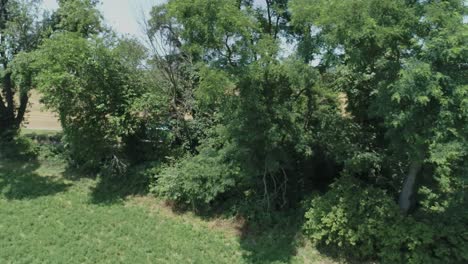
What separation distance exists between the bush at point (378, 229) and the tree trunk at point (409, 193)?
367mm

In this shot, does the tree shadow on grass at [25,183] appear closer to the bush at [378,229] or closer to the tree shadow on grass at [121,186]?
the tree shadow on grass at [121,186]

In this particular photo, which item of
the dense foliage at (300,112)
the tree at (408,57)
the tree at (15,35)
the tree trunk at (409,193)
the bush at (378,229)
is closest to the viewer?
the tree at (408,57)

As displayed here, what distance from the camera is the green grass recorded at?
7094 millimetres

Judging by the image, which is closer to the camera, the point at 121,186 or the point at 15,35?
the point at 121,186

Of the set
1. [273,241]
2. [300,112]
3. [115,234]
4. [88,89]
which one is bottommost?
[115,234]

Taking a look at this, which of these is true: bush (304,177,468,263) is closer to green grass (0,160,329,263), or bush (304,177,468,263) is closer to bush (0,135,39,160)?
green grass (0,160,329,263)

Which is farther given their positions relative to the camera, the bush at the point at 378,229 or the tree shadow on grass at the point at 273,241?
the tree shadow on grass at the point at 273,241

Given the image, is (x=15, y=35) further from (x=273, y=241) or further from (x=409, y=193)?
(x=409, y=193)

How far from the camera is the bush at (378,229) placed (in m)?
6.53

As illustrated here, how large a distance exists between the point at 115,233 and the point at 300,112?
5.02 meters

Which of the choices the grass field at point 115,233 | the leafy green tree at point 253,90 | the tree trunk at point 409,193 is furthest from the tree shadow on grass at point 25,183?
the tree trunk at point 409,193

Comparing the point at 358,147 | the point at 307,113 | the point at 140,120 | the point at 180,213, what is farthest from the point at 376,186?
the point at 140,120

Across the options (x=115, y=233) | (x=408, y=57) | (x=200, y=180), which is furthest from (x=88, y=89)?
(x=408, y=57)

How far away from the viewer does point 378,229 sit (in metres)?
6.94
